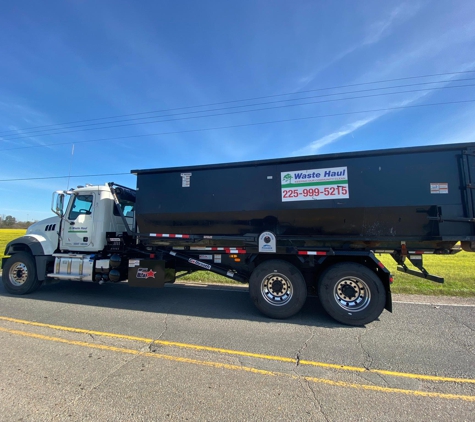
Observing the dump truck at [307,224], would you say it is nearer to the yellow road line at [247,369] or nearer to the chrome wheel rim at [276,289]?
the chrome wheel rim at [276,289]

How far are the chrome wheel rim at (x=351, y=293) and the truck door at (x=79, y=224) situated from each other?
622 centimetres

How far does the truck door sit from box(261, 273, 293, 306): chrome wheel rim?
482cm

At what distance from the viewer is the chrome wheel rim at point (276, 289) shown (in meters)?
5.21

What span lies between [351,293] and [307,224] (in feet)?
5.10

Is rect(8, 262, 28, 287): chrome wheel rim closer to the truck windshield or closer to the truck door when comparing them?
the truck door

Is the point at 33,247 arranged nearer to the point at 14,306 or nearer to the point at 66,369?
the point at 14,306

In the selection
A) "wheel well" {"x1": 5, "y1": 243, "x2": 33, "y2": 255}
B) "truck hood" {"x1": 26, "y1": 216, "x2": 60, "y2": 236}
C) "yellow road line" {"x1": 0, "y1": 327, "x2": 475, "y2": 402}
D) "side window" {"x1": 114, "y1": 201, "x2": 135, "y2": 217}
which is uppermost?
"side window" {"x1": 114, "y1": 201, "x2": 135, "y2": 217}

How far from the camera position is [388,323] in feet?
16.0

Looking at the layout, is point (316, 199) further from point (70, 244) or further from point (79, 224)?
point (70, 244)

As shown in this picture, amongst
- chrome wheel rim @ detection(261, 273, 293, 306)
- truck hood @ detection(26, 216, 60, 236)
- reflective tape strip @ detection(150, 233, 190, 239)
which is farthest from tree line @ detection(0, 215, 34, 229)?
chrome wheel rim @ detection(261, 273, 293, 306)

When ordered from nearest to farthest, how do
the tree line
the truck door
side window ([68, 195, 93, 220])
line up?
the truck door → side window ([68, 195, 93, 220]) → the tree line

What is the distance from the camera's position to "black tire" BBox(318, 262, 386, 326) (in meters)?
4.79

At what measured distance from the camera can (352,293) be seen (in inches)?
196

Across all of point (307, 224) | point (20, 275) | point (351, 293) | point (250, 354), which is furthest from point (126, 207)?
point (351, 293)
